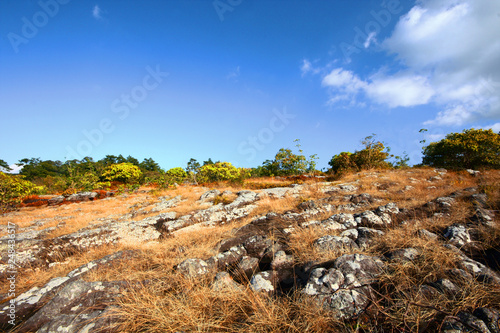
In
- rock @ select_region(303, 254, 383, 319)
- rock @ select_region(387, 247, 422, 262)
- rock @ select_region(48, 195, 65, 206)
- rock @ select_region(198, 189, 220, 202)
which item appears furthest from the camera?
rock @ select_region(48, 195, 65, 206)

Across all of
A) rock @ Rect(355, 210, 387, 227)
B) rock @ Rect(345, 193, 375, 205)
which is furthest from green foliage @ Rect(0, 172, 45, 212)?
rock @ Rect(345, 193, 375, 205)

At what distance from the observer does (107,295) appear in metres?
3.39

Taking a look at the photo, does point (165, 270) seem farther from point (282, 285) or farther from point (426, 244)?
point (426, 244)

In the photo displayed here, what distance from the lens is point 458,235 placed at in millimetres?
4328

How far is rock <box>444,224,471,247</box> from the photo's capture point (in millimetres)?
4203

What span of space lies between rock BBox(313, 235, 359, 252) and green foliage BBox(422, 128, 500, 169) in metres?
20.9

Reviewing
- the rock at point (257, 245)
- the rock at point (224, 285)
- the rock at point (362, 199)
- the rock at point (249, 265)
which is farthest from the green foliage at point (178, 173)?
the rock at point (224, 285)

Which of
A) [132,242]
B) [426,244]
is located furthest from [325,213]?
[132,242]

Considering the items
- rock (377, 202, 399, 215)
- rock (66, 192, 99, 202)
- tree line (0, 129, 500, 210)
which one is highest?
tree line (0, 129, 500, 210)

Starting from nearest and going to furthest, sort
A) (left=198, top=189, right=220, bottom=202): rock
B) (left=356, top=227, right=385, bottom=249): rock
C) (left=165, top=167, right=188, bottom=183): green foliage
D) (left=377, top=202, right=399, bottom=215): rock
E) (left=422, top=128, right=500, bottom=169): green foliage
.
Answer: (left=356, top=227, right=385, bottom=249): rock < (left=377, top=202, right=399, bottom=215): rock < (left=198, top=189, right=220, bottom=202): rock < (left=422, top=128, right=500, bottom=169): green foliage < (left=165, top=167, right=188, bottom=183): green foliage

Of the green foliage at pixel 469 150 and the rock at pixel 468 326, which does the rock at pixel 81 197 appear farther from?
the green foliage at pixel 469 150

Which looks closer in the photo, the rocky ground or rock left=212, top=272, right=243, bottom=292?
the rocky ground

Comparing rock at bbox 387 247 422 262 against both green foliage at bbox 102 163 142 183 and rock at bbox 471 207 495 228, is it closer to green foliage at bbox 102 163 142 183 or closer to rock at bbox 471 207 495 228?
rock at bbox 471 207 495 228

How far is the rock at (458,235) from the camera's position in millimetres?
4203
